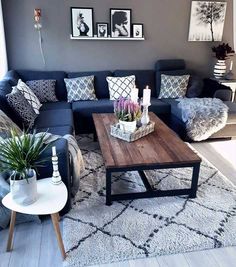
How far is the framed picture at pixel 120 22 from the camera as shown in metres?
4.05

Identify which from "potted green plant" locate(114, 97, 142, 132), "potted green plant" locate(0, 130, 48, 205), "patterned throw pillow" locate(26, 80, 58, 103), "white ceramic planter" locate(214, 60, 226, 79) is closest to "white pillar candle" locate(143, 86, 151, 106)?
"potted green plant" locate(114, 97, 142, 132)

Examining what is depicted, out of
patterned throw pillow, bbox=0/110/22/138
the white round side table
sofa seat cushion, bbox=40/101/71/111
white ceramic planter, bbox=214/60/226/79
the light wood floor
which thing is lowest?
the light wood floor

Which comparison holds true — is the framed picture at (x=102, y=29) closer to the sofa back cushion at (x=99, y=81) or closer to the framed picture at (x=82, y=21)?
the framed picture at (x=82, y=21)

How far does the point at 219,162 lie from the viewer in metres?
3.05

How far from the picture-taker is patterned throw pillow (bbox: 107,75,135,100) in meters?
3.91

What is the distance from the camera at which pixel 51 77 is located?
3951mm

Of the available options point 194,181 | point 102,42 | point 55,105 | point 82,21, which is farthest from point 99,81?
point 194,181

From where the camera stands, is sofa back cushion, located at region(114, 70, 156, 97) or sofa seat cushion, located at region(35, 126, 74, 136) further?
sofa back cushion, located at region(114, 70, 156, 97)

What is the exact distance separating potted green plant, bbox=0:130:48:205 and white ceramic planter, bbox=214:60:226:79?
3.59 meters

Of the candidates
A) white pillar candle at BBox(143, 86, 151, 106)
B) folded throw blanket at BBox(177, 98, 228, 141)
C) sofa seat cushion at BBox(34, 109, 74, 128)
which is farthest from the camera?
folded throw blanket at BBox(177, 98, 228, 141)

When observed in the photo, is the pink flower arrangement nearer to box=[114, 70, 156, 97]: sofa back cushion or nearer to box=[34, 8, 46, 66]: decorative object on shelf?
box=[114, 70, 156, 97]: sofa back cushion

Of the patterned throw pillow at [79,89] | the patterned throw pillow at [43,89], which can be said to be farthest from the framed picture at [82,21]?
the patterned throw pillow at [43,89]

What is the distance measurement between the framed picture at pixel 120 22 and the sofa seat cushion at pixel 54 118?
60.7 inches

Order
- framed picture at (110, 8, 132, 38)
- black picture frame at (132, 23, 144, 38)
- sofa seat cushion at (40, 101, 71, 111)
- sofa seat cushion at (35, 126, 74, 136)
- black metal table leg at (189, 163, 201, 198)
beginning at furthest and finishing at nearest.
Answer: black picture frame at (132, 23, 144, 38) < framed picture at (110, 8, 132, 38) < sofa seat cushion at (40, 101, 71, 111) < sofa seat cushion at (35, 126, 74, 136) < black metal table leg at (189, 163, 201, 198)
